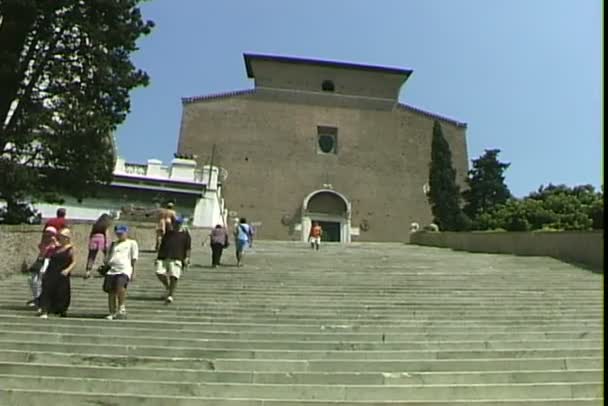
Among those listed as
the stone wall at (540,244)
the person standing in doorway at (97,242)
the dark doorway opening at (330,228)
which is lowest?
the person standing in doorway at (97,242)

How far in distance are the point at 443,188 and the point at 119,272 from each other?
26.4 metres

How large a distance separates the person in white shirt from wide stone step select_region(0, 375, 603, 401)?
6.31ft

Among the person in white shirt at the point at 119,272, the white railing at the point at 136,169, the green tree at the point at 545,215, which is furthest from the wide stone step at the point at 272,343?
the white railing at the point at 136,169

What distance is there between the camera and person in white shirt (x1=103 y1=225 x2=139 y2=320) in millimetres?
6684

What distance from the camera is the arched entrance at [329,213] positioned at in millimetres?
32469

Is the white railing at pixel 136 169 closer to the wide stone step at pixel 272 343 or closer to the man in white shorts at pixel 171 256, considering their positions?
the man in white shorts at pixel 171 256

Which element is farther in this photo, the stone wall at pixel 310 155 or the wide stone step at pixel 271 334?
the stone wall at pixel 310 155

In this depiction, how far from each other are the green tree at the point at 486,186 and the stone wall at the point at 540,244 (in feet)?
26.9

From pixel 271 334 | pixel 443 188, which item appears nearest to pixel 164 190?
pixel 443 188

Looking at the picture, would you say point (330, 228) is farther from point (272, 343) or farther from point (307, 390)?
point (307, 390)

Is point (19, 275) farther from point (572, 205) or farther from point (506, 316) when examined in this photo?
point (572, 205)

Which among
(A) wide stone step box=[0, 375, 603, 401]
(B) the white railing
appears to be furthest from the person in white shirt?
(B) the white railing

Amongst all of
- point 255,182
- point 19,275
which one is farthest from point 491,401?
point 255,182

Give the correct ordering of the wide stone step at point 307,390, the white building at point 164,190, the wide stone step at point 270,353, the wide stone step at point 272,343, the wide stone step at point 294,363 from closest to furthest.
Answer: the wide stone step at point 307,390
the wide stone step at point 294,363
the wide stone step at point 270,353
the wide stone step at point 272,343
the white building at point 164,190
